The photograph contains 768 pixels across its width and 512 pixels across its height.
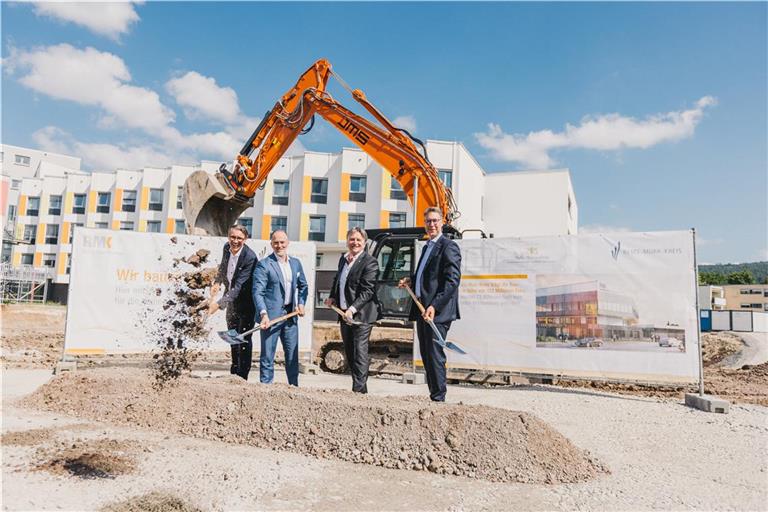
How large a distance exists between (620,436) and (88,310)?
25.8ft

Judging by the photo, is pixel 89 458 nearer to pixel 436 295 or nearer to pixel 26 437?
pixel 26 437

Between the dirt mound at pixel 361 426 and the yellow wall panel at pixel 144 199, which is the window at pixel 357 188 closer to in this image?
the yellow wall panel at pixel 144 199

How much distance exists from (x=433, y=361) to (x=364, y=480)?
1743mm

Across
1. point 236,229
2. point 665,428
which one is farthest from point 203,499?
point 665,428

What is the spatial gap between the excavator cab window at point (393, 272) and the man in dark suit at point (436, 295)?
11.8ft

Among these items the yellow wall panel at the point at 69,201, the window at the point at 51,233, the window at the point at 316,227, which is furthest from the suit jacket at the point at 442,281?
the window at the point at 51,233

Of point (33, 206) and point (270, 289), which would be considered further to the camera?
point (33, 206)

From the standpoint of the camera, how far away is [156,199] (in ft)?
142

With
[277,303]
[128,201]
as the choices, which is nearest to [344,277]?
[277,303]

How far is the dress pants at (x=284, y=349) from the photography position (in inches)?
232

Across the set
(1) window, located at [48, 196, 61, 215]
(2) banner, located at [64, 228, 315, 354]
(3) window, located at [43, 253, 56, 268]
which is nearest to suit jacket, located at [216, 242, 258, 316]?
(2) banner, located at [64, 228, 315, 354]

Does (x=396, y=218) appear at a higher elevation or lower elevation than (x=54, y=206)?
lower

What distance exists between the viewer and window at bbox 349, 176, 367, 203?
3547 cm

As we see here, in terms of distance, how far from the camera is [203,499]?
3.09 m
